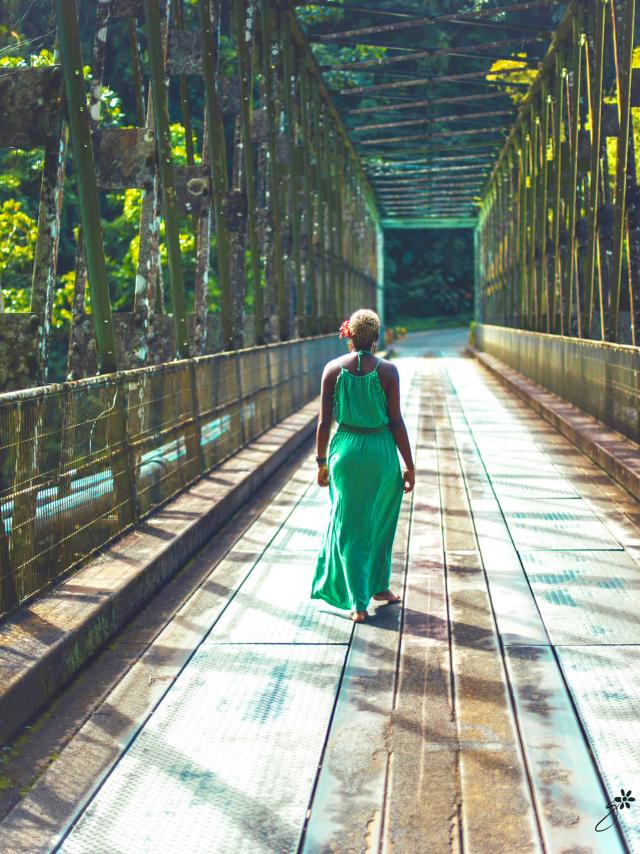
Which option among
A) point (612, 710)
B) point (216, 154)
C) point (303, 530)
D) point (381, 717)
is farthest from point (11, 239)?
point (612, 710)

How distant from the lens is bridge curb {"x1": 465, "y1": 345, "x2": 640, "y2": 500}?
1176cm

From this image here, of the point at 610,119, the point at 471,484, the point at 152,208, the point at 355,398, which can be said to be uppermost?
the point at 610,119

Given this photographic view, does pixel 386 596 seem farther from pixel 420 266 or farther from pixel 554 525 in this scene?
pixel 420 266

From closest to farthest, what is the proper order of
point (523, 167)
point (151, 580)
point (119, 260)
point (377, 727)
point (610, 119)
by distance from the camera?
point (377, 727)
point (151, 580)
point (610, 119)
point (523, 167)
point (119, 260)

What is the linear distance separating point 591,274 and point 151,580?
11637 millimetres

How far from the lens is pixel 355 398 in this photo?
6.93m

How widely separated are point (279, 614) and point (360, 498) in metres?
0.71

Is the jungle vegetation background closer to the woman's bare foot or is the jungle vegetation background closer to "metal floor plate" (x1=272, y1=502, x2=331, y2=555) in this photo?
"metal floor plate" (x1=272, y1=502, x2=331, y2=555)

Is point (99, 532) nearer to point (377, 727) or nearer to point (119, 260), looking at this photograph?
point (377, 727)

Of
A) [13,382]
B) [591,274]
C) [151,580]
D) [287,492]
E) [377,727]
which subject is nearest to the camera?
[377,727]

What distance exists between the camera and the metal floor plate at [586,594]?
21.3ft

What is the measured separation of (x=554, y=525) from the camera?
9.74 metres

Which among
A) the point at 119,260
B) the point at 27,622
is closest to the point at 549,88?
the point at 119,260

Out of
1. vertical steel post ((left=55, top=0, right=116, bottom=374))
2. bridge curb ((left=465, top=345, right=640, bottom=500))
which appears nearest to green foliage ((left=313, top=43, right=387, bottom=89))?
bridge curb ((left=465, top=345, right=640, bottom=500))
